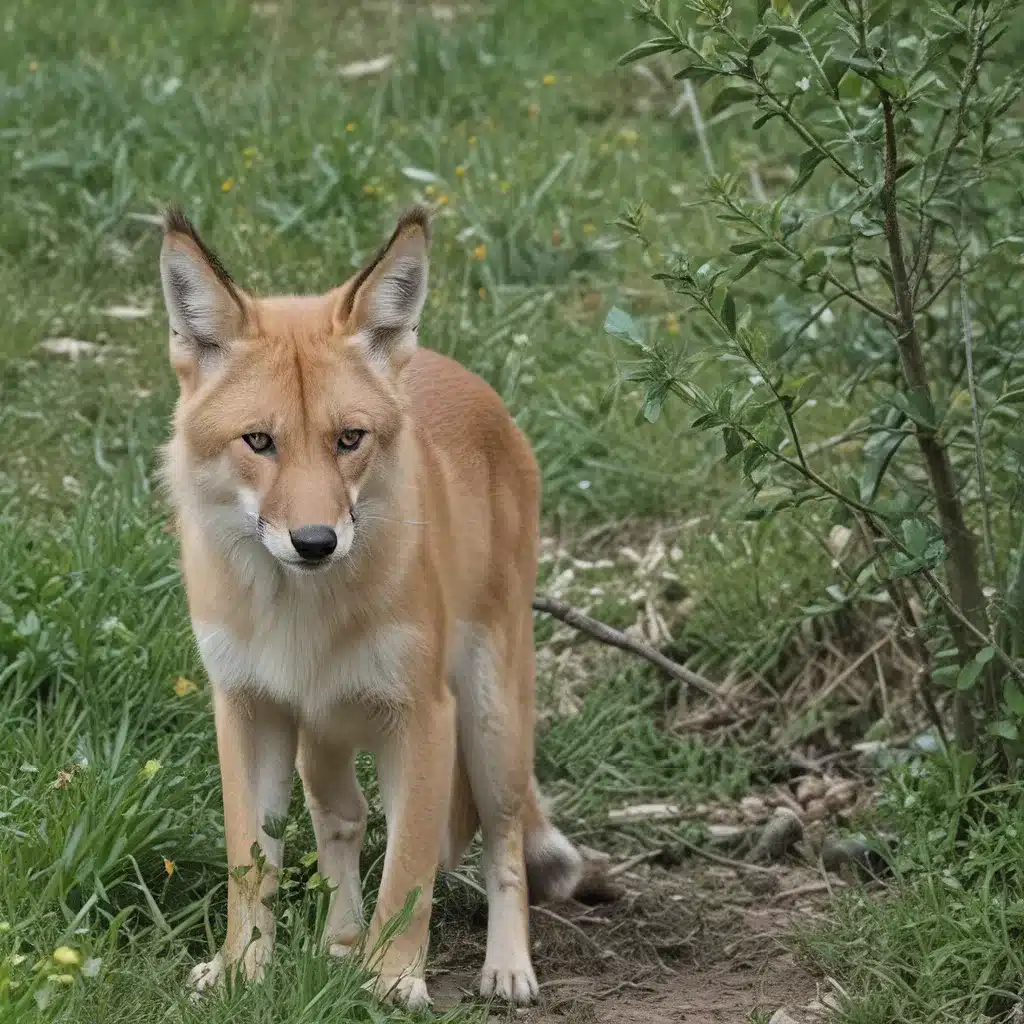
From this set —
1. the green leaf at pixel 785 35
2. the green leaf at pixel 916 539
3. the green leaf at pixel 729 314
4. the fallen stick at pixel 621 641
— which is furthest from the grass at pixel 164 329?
the green leaf at pixel 785 35

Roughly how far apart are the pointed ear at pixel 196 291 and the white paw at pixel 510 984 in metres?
1.73

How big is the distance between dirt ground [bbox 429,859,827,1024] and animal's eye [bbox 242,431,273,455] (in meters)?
1.50

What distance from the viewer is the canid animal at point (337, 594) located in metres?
3.89

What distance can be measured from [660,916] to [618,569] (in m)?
1.72

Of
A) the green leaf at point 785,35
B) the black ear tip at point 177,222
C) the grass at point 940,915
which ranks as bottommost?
the grass at point 940,915

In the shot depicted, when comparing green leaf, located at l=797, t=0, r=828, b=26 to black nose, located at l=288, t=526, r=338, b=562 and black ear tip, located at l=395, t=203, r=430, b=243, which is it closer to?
black ear tip, located at l=395, t=203, r=430, b=243

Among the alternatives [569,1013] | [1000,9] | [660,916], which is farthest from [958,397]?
[569,1013]

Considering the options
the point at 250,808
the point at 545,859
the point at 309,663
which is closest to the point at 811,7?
the point at 309,663

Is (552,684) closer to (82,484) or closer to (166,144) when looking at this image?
(82,484)

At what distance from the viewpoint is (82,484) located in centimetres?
623

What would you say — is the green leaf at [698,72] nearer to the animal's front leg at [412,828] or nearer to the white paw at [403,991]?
the animal's front leg at [412,828]

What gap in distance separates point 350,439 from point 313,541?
1.12 feet

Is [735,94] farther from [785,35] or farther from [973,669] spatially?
[973,669]

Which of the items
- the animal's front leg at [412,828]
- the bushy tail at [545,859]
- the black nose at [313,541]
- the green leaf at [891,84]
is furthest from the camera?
the bushy tail at [545,859]
